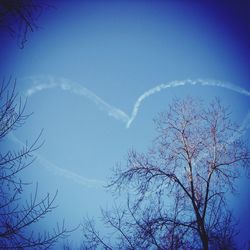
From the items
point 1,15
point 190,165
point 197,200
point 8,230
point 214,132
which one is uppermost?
point 214,132

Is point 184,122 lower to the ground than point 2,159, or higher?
higher

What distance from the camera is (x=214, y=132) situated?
351 inches

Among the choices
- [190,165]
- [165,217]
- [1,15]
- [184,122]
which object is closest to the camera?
[1,15]

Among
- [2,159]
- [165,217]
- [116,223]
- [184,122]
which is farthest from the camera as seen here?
[116,223]

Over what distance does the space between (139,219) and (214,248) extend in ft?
9.36

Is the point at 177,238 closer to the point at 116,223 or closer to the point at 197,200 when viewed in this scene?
the point at 197,200

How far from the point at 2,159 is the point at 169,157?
562 cm

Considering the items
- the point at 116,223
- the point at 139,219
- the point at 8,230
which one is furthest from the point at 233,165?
the point at 8,230

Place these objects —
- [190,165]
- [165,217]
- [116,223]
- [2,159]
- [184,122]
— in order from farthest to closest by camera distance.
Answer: [116,223]
[184,122]
[190,165]
[165,217]
[2,159]

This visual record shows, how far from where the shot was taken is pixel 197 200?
8.29m

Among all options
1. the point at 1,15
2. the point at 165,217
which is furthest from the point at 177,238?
the point at 1,15

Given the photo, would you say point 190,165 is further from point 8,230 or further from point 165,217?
point 8,230

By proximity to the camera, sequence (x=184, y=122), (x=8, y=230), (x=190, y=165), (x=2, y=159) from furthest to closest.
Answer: (x=184, y=122)
(x=190, y=165)
(x=2, y=159)
(x=8, y=230)

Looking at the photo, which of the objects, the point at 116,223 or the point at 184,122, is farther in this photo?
the point at 116,223
